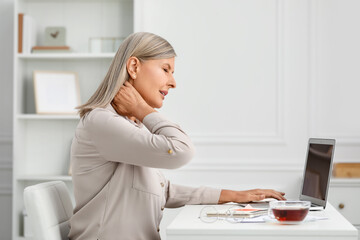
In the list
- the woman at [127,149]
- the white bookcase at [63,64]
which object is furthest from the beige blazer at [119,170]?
the white bookcase at [63,64]

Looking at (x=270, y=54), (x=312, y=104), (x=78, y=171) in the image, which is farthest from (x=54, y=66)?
(x=78, y=171)

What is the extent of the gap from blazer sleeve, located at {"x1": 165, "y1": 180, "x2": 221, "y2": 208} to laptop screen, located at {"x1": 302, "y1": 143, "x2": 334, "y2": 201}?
37 centimetres

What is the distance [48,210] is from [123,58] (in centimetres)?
55

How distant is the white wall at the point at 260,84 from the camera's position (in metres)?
3.25

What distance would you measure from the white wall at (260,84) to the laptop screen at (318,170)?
45.3 inches

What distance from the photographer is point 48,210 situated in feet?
5.29

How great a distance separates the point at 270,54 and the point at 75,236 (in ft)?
6.71

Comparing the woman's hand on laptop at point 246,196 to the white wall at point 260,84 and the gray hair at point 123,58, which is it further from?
the white wall at point 260,84

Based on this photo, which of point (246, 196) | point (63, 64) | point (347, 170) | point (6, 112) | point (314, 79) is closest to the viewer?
point (246, 196)

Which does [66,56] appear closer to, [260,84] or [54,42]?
[54,42]

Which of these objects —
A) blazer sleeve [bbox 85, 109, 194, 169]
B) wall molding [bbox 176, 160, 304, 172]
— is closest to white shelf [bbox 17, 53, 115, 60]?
wall molding [bbox 176, 160, 304, 172]

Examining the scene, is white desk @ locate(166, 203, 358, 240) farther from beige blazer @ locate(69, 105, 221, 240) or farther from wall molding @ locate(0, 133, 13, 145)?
wall molding @ locate(0, 133, 13, 145)

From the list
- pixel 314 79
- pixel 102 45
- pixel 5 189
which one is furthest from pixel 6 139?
pixel 314 79

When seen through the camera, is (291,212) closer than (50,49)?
Yes
